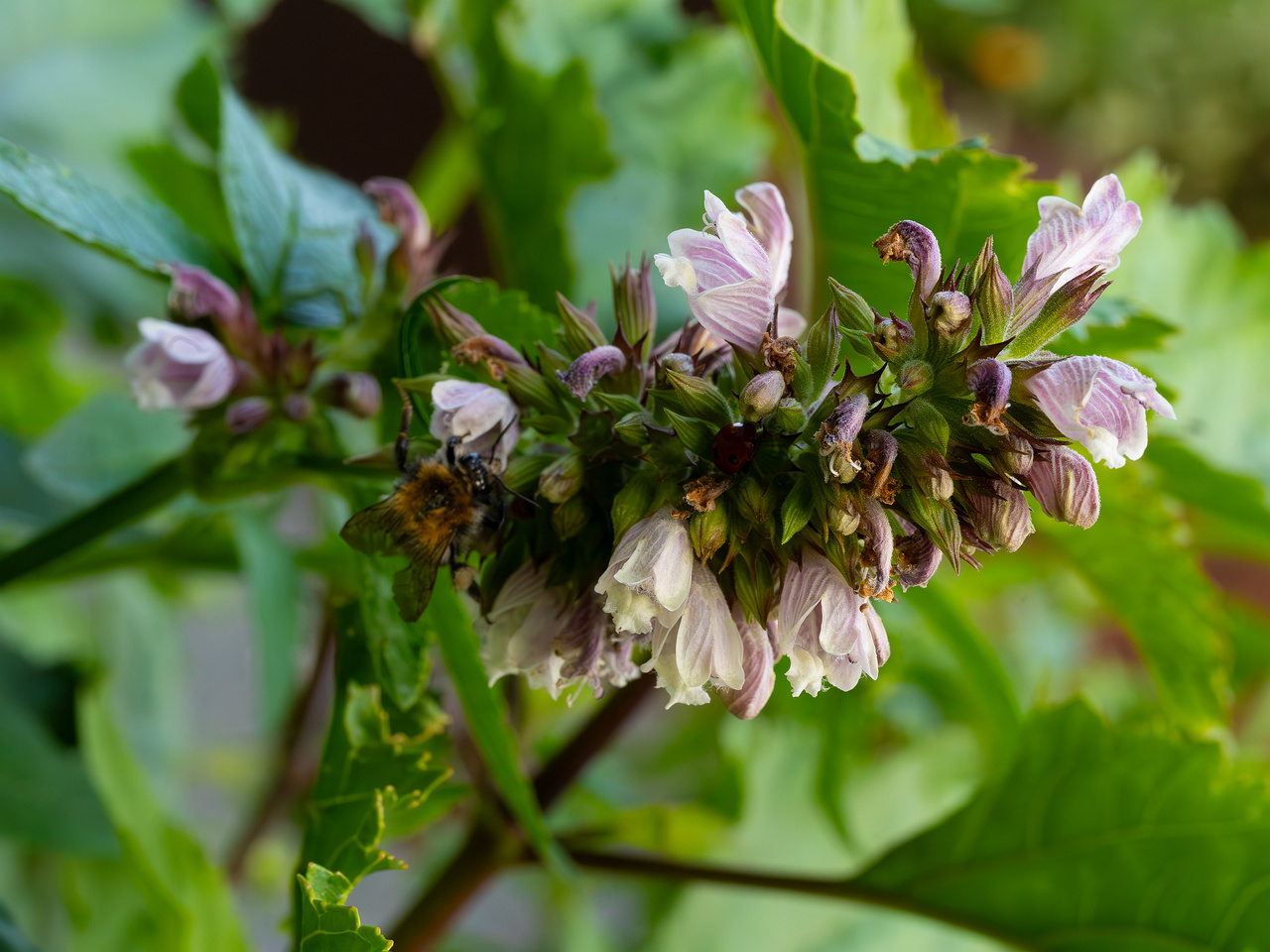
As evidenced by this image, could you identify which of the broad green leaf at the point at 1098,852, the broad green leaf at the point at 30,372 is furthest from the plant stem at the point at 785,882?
the broad green leaf at the point at 30,372

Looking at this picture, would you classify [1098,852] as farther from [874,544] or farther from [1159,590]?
[874,544]

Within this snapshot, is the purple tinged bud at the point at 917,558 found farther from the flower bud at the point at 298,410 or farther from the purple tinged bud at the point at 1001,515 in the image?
the flower bud at the point at 298,410

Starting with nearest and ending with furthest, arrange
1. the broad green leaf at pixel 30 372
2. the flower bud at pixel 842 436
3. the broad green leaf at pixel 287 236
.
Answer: the flower bud at pixel 842 436 → the broad green leaf at pixel 287 236 → the broad green leaf at pixel 30 372

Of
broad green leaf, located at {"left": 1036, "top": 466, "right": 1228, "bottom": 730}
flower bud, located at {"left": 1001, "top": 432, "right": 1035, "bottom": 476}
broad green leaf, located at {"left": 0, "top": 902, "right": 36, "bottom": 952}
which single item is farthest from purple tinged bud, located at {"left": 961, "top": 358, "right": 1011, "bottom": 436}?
broad green leaf, located at {"left": 0, "top": 902, "right": 36, "bottom": 952}

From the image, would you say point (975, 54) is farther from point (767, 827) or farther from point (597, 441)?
point (597, 441)

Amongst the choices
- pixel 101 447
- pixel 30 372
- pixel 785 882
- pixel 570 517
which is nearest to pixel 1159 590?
pixel 785 882

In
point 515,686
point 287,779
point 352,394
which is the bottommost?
point 287,779

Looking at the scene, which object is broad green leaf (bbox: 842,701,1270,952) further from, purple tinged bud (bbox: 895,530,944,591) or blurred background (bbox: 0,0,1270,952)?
purple tinged bud (bbox: 895,530,944,591)
